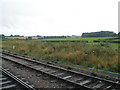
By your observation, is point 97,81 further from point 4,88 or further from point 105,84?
point 4,88

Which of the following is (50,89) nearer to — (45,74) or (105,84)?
(45,74)

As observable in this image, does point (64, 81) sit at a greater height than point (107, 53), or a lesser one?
lesser

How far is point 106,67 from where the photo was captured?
28.0 ft

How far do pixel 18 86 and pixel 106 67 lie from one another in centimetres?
601

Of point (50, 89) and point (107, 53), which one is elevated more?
point (107, 53)

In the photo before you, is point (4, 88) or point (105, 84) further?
A: point (105, 84)

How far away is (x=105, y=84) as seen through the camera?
227 inches

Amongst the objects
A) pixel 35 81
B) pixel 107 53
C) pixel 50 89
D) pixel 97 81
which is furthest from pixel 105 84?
pixel 107 53

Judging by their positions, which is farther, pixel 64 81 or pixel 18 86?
pixel 64 81

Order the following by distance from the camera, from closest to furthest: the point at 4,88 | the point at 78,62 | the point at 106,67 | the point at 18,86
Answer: the point at 4,88, the point at 18,86, the point at 106,67, the point at 78,62

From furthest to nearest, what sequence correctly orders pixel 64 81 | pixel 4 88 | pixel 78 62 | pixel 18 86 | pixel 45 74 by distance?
pixel 78 62, pixel 45 74, pixel 64 81, pixel 18 86, pixel 4 88

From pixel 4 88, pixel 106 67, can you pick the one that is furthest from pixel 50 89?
pixel 106 67

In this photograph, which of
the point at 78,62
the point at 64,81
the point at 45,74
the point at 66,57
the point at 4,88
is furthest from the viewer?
the point at 66,57

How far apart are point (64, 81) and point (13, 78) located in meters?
2.65
